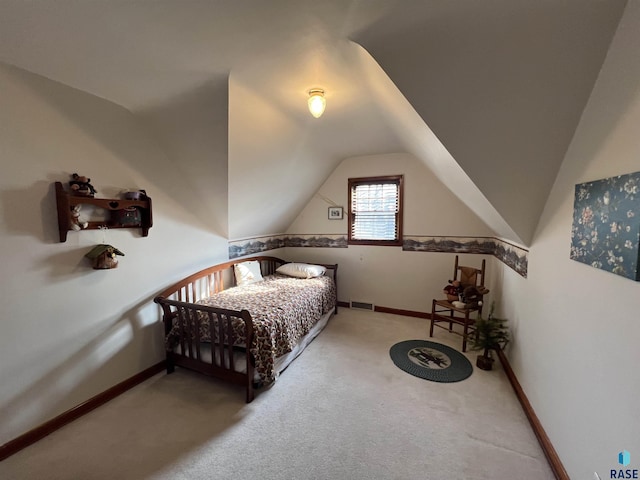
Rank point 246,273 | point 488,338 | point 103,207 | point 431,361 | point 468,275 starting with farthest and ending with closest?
1. point 246,273
2. point 468,275
3. point 431,361
4. point 488,338
5. point 103,207

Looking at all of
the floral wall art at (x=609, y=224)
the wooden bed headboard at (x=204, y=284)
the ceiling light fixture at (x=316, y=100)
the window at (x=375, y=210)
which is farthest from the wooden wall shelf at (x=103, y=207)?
the floral wall art at (x=609, y=224)

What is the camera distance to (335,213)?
169 inches

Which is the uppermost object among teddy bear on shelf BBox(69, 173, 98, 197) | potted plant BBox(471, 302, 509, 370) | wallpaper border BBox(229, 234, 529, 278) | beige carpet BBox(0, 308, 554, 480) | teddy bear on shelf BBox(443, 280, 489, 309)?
teddy bear on shelf BBox(69, 173, 98, 197)

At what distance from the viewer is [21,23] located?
4.26 ft

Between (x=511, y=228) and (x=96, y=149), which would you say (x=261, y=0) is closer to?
(x=96, y=149)

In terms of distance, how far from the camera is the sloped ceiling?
125cm

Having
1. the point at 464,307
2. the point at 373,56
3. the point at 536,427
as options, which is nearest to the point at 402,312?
the point at 464,307

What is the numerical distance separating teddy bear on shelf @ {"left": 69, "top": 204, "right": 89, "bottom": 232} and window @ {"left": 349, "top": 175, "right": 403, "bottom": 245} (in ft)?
10.5

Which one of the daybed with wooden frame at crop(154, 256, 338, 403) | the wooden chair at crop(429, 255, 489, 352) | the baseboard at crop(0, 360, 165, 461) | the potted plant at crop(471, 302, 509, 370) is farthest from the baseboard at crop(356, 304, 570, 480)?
the baseboard at crop(0, 360, 165, 461)

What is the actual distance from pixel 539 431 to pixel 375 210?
2965 mm

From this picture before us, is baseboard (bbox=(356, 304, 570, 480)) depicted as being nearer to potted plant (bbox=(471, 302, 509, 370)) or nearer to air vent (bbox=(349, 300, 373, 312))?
potted plant (bbox=(471, 302, 509, 370))

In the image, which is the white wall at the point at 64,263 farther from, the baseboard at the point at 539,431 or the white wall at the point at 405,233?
the baseboard at the point at 539,431

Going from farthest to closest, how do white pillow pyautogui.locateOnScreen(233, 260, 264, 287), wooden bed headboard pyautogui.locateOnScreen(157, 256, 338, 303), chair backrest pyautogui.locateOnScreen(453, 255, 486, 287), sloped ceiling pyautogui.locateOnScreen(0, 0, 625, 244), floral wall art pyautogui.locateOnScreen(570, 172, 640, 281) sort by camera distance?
white pillow pyautogui.locateOnScreen(233, 260, 264, 287) → chair backrest pyautogui.locateOnScreen(453, 255, 486, 287) → wooden bed headboard pyautogui.locateOnScreen(157, 256, 338, 303) → sloped ceiling pyautogui.locateOnScreen(0, 0, 625, 244) → floral wall art pyautogui.locateOnScreen(570, 172, 640, 281)

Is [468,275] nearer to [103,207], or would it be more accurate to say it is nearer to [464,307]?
[464,307]
